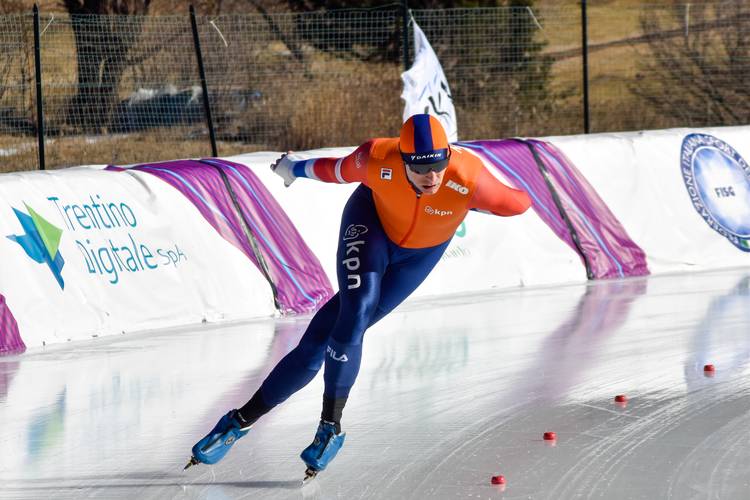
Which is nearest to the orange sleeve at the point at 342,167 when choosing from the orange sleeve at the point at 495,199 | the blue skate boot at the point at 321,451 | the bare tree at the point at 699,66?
the orange sleeve at the point at 495,199

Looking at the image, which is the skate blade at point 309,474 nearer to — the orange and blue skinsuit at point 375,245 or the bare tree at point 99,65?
the orange and blue skinsuit at point 375,245

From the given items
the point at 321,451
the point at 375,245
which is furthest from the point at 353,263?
the point at 321,451

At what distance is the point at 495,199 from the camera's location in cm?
477

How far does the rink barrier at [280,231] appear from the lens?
7.89 metres

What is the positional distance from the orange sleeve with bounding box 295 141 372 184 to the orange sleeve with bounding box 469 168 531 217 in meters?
0.46

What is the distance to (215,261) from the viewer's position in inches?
342

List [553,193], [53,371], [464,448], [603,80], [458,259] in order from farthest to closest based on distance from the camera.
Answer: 1. [603,80]
2. [553,193]
3. [458,259]
4. [53,371]
5. [464,448]

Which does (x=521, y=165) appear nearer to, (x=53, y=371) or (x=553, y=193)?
(x=553, y=193)

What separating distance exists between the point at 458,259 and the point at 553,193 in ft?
4.04

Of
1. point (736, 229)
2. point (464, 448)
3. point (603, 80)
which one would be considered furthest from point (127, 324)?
point (603, 80)

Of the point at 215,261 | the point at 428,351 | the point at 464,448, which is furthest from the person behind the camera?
the point at 215,261

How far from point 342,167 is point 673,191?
6714mm

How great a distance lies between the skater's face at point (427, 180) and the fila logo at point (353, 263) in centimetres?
34

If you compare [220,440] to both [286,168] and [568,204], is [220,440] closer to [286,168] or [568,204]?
[286,168]
